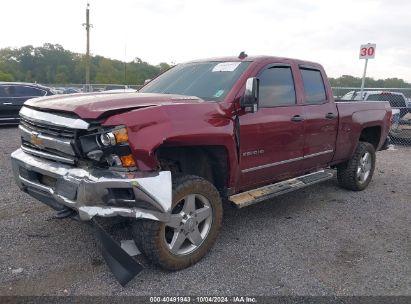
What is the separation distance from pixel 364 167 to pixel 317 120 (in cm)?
192

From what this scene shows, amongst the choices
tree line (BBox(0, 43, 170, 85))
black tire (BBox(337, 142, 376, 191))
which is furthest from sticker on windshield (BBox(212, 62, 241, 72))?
tree line (BBox(0, 43, 170, 85))

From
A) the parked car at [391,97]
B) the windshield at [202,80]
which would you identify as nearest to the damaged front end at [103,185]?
the windshield at [202,80]

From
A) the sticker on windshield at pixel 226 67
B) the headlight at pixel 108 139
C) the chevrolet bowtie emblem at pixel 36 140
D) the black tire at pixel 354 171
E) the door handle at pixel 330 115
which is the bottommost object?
the black tire at pixel 354 171

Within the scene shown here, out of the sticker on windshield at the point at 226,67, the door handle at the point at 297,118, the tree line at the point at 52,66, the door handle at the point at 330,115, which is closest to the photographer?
the sticker on windshield at the point at 226,67

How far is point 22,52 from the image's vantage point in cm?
6781

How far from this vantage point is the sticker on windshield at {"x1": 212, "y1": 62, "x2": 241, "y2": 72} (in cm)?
416

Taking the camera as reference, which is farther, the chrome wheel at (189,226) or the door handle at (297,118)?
the door handle at (297,118)

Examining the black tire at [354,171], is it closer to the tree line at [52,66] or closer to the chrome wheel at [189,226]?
the chrome wheel at [189,226]

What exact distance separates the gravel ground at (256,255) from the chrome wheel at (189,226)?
22cm

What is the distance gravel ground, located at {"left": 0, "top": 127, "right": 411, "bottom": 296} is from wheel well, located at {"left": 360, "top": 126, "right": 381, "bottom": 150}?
1334 mm

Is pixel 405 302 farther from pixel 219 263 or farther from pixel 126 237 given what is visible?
pixel 126 237

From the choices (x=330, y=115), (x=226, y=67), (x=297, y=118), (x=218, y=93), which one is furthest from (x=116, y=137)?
(x=330, y=115)

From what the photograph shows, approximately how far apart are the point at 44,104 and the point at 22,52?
2894 inches

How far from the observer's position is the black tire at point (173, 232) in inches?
123
